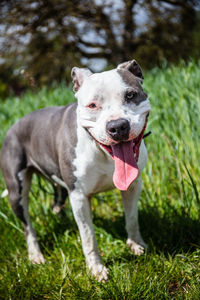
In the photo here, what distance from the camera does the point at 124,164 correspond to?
173 centimetres

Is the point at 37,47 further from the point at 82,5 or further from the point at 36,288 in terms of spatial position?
the point at 36,288

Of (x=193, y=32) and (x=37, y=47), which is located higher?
(x=37, y=47)

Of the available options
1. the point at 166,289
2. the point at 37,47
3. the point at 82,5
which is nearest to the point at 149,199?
the point at 166,289

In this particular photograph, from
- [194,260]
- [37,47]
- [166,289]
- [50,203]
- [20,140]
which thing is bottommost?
[37,47]

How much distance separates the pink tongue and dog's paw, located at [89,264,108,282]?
2.16 ft

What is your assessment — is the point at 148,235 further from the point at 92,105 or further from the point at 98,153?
the point at 92,105

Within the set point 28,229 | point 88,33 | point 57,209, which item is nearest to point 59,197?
point 57,209

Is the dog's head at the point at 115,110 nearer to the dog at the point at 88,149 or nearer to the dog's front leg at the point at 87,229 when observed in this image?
the dog at the point at 88,149

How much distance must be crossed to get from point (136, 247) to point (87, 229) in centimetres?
41

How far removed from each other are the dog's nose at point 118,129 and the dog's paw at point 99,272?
3.02 feet

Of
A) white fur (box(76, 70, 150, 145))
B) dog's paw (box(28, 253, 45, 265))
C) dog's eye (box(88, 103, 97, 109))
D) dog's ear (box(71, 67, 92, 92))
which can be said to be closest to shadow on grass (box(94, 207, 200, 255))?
dog's paw (box(28, 253, 45, 265))

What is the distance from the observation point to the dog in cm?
172

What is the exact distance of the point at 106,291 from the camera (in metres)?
1.76

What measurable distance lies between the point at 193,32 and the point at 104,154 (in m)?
10.6
